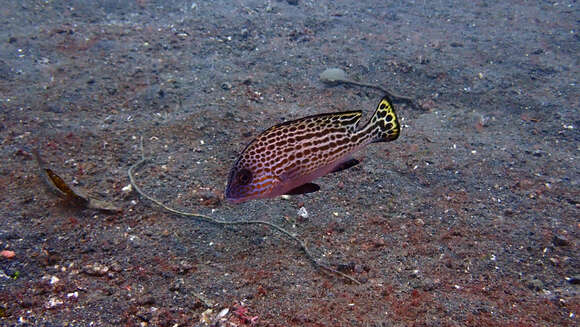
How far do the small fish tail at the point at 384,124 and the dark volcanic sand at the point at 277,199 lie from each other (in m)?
1.43

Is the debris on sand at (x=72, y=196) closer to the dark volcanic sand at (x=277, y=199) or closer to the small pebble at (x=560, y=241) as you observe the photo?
the dark volcanic sand at (x=277, y=199)

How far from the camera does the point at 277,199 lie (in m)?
4.36

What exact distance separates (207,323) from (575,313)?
3.14 metres

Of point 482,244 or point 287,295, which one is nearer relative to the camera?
point 287,295

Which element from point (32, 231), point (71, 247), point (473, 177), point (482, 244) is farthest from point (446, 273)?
point (32, 231)

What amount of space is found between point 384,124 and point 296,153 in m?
0.81

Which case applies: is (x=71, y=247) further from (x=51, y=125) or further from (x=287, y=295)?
(x=51, y=125)

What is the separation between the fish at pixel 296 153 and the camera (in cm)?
260

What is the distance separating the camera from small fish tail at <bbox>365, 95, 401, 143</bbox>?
112 inches

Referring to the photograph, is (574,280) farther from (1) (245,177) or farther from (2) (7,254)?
(2) (7,254)

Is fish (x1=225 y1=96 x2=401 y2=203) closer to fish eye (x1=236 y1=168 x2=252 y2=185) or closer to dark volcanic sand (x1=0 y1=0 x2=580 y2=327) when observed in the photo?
fish eye (x1=236 y1=168 x2=252 y2=185)

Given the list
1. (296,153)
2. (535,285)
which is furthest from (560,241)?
(296,153)

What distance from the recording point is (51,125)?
5.25 metres

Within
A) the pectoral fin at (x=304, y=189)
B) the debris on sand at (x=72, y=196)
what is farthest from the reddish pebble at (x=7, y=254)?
the pectoral fin at (x=304, y=189)
